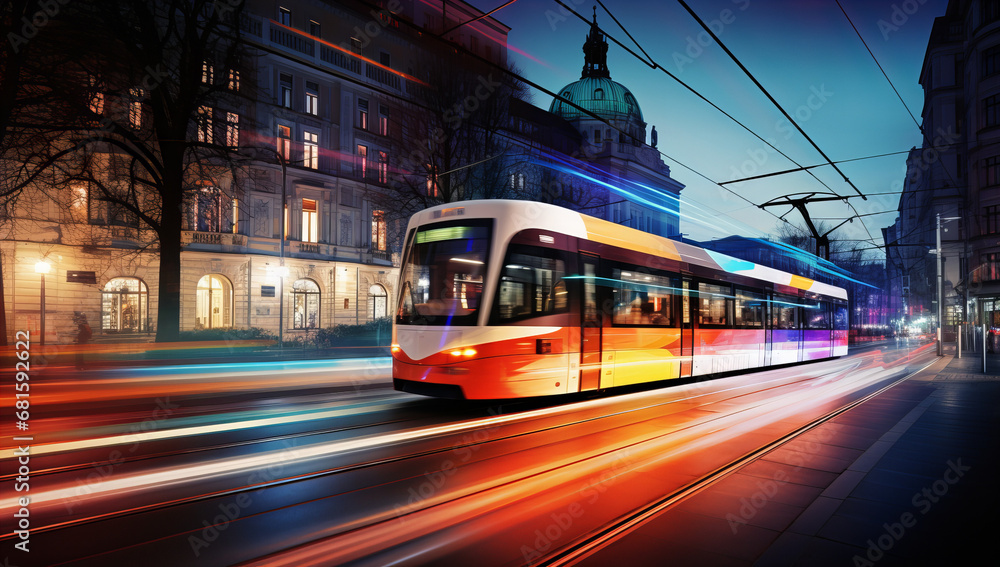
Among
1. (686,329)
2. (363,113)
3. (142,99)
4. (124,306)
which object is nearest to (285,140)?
(363,113)

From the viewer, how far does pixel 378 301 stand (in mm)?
36812

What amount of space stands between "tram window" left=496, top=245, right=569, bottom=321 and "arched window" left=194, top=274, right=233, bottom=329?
2507cm

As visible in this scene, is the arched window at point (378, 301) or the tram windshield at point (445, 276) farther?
the arched window at point (378, 301)

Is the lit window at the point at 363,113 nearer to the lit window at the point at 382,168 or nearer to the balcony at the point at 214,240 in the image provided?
the lit window at the point at 382,168

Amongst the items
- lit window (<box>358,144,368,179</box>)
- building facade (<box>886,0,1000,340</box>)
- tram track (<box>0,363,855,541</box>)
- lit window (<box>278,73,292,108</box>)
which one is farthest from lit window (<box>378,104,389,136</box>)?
tram track (<box>0,363,855,541</box>)

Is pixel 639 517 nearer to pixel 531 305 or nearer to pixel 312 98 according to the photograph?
pixel 531 305

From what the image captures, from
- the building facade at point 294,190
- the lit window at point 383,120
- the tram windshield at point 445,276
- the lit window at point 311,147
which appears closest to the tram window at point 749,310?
the tram windshield at point 445,276

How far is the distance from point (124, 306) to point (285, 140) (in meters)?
12.0

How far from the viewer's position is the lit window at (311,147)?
3378 centimetres

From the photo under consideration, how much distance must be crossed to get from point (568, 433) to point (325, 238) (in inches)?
1151

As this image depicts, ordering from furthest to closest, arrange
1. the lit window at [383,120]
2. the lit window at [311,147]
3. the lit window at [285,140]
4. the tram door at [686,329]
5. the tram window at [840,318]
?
1. the lit window at [383,120]
2. the lit window at [311,147]
3. the lit window at [285,140]
4. the tram window at [840,318]
5. the tram door at [686,329]

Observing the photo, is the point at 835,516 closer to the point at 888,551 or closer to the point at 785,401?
the point at 888,551

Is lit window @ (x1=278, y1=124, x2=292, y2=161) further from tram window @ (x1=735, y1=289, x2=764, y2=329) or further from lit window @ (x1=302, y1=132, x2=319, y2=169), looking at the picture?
tram window @ (x1=735, y1=289, x2=764, y2=329)

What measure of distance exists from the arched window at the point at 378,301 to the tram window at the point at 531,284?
2765cm
